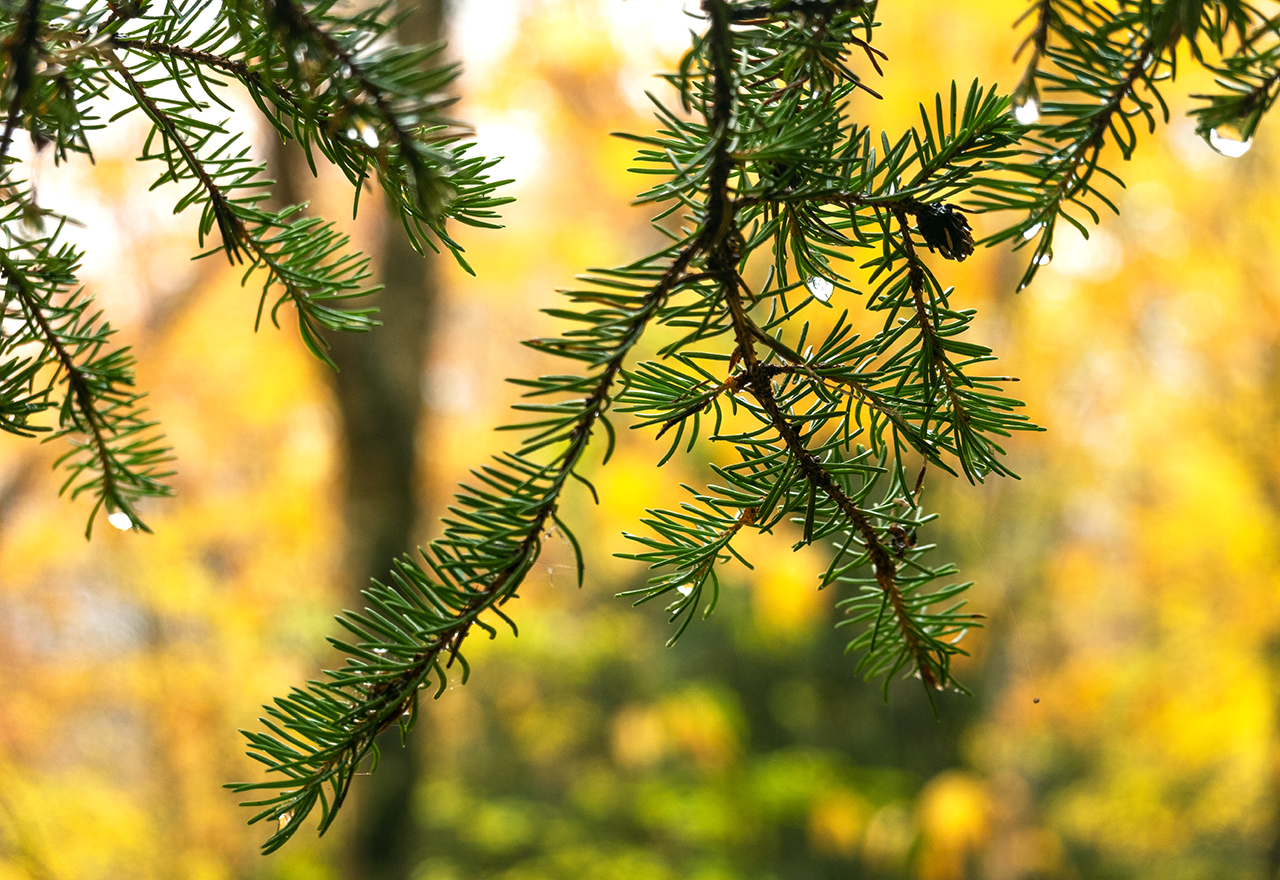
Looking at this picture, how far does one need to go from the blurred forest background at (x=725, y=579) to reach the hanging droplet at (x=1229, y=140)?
1.48m

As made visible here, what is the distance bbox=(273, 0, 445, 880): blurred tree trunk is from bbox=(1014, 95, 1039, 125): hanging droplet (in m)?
1.41

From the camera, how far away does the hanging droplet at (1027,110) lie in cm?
21

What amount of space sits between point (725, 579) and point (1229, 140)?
7.89 feet

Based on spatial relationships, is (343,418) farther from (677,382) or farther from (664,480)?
(677,382)

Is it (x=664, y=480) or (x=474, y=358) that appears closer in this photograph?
(x=664, y=480)

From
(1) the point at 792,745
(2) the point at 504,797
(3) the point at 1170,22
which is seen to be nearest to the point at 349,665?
(3) the point at 1170,22

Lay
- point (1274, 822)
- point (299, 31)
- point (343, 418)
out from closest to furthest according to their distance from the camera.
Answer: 1. point (299, 31)
2. point (343, 418)
3. point (1274, 822)

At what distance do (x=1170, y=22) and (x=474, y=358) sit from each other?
12.8ft

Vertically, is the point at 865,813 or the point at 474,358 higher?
the point at 474,358

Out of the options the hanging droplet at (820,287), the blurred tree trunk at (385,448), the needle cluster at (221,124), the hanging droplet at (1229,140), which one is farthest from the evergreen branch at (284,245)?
the blurred tree trunk at (385,448)

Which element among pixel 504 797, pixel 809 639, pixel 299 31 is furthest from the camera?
pixel 504 797

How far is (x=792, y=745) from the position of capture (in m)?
2.60

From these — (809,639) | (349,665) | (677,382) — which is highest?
(809,639)

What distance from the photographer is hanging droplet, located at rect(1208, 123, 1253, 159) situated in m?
0.22
